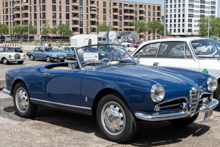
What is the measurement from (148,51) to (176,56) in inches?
33.4

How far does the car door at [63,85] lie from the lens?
5.41 meters

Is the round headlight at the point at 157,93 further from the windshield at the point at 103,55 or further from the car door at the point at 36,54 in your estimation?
the car door at the point at 36,54

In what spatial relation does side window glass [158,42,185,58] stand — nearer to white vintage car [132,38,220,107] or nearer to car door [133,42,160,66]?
white vintage car [132,38,220,107]

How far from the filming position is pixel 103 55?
19.5 ft

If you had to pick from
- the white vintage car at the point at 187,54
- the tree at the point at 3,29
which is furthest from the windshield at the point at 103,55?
the tree at the point at 3,29

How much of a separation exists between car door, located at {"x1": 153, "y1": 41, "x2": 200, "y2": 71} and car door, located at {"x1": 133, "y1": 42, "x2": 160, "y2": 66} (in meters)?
0.14

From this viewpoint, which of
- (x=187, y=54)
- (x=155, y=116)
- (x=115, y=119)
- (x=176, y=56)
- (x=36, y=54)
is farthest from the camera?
(x=36, y=54)

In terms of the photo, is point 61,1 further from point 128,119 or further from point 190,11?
point 128,119

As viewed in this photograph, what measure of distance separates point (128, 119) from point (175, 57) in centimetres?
392

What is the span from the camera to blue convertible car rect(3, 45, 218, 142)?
457 cm

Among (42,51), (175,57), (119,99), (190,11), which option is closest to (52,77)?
(119,99)

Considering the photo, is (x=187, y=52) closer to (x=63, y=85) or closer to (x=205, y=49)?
(x=205, y=49)

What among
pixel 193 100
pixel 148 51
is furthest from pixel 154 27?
pixel 193 100

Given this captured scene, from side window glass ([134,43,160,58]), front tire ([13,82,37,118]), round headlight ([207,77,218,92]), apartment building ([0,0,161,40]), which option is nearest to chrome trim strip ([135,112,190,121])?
round headlight ([207,77,218,92])
